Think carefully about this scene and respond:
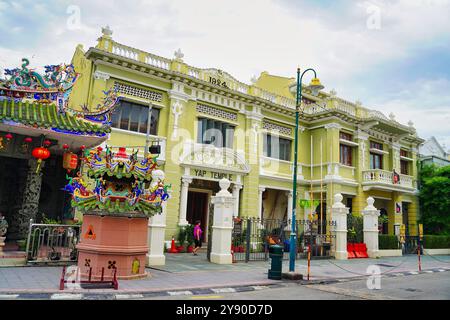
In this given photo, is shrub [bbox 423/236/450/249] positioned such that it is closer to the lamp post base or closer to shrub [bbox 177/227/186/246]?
shrub [bbox 177/227/186/246]

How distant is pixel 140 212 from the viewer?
33.4ft

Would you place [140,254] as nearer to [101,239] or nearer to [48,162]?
[101,239]

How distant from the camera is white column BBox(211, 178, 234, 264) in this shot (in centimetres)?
1424

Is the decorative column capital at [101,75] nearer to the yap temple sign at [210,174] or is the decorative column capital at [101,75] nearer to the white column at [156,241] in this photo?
the yap temple sign at [210,174]

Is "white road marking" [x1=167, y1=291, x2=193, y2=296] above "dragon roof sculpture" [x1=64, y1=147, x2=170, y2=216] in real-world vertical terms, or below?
below

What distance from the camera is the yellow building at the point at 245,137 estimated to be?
17781 millimetres

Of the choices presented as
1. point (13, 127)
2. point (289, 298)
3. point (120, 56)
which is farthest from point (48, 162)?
point (289, 298)

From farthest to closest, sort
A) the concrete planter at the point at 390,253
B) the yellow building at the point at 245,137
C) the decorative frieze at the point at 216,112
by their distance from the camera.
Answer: the concrete planter at the point at 390,253, the decorative frieze at the point at 216,112, the yellow building at the point at 245,137

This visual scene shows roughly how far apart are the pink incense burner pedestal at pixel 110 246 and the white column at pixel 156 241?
2.62 meters

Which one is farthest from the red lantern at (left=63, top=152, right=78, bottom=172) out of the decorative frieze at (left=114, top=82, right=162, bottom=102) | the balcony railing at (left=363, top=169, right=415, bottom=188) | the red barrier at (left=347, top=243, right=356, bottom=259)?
the balcony railing at (left=363, top=169, right=415, bottom=188)

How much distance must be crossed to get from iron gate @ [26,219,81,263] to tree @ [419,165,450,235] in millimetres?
26022

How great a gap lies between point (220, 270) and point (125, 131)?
27.9 feet

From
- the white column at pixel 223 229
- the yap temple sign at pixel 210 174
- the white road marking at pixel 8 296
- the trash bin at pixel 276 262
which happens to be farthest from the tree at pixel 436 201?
the white road marking at pixel 8 296
